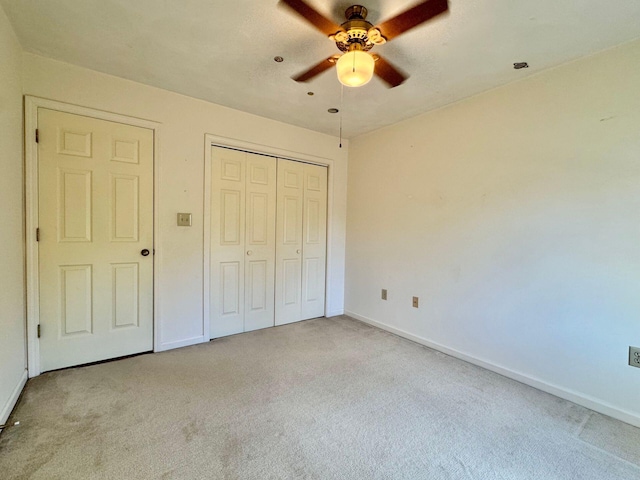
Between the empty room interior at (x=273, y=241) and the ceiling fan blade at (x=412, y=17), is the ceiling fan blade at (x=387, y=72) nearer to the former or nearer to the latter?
the empty room interior at (x=273, y=241)

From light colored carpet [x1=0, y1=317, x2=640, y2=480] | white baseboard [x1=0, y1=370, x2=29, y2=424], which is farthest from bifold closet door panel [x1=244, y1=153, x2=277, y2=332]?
white baseboard [x1=0, y1=370, x2=29, y2=424]

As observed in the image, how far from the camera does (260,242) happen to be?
341cm

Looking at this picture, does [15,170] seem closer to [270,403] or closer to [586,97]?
[270,403]

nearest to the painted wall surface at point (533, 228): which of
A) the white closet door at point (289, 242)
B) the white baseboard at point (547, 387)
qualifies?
the white baseboard at point (547, 387)

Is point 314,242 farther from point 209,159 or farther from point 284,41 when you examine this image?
point 284,41

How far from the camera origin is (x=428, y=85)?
8.11 ft

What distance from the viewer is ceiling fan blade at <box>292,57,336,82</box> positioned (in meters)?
1.76

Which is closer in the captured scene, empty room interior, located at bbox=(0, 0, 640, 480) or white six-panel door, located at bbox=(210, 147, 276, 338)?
empty room interior, located at bbox=(0, 0, 640, 480)

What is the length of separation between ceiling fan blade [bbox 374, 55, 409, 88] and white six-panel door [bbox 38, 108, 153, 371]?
2.05 meters

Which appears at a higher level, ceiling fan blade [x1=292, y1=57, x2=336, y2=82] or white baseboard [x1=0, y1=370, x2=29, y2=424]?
ceiling fan blade [x1=292, y1=57, x2=336, y2=82]

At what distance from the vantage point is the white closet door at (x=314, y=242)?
3775 mm

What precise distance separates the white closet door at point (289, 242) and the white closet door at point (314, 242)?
0.07 meters

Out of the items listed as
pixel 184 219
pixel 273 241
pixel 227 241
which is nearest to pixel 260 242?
pixel 273 241

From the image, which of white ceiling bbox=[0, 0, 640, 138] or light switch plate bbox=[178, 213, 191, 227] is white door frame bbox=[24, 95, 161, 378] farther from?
light switch plate bbox=[178, 213, 191, 227]
